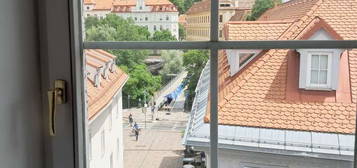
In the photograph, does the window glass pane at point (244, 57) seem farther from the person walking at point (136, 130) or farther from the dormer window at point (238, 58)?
the person walking at point (136, 130)

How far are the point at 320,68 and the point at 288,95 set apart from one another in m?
0.09

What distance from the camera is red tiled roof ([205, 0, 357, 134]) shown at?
2.75 ft

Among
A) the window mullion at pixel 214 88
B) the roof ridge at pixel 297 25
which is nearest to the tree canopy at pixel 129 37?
the window mullion at pixel 214 88

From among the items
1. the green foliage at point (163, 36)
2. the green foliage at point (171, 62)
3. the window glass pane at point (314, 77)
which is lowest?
the window glass pane at point (314, 77)

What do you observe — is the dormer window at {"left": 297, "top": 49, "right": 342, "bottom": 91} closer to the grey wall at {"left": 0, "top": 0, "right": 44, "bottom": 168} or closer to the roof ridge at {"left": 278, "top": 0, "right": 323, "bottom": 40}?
the roof ridge at {"left": 278, "top": 0, "right": 323, "bottom": 40}

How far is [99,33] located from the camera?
0.93 meters

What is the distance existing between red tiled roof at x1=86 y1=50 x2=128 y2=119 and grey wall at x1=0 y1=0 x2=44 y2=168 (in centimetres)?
12

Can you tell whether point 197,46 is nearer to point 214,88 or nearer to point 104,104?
point 214,88

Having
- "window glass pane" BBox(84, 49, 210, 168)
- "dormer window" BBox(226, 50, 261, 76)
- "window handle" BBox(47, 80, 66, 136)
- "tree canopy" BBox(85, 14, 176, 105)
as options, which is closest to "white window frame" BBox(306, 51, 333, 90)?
"dormer window" BBox(226, 50, 261, 76)

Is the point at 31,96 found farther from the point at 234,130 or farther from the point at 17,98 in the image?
the point at 234,130

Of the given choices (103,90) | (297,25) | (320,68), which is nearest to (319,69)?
(320,68)

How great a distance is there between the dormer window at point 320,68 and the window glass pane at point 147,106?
0.69ft

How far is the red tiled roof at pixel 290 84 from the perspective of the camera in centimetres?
84

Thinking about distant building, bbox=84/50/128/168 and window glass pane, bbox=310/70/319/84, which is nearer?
window glass pane, bbox=310/70/319/84
